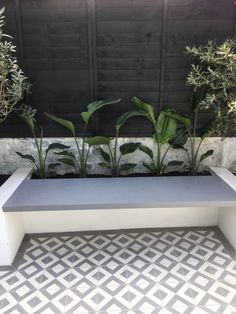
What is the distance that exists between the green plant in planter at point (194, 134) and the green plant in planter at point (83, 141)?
64cm

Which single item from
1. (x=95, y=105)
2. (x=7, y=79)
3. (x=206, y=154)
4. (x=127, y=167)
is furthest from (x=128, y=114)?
(x=7, y=79)

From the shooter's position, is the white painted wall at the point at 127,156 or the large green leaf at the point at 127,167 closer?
the large green leaf at the point at 127,167

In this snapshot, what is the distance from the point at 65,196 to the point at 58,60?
4.08 feet

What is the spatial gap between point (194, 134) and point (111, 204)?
1164 millimetres

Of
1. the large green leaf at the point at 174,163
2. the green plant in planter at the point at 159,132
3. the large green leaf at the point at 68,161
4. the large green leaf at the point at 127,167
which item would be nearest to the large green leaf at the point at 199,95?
the green plant in planter at the point at 159,132

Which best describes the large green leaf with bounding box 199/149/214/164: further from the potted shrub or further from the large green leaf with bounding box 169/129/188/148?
the potted shrub

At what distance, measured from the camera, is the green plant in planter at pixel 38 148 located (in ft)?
8.39

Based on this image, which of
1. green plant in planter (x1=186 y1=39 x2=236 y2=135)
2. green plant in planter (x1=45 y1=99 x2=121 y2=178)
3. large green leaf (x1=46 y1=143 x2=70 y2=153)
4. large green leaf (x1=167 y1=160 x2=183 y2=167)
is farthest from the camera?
large green leaf (x1=167 y1=160 x2=183 y2=167)

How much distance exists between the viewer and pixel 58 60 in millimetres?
2557

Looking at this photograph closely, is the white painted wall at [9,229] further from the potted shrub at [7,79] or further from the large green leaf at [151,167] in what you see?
the large green leaf at [151,167]

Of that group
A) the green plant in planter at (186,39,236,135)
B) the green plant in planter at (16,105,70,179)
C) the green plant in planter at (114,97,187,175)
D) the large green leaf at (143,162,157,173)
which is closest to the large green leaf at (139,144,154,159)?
the green plant in planter at (114,97,187,175)

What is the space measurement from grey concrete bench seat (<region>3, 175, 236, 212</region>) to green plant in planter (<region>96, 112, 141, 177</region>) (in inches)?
7.8

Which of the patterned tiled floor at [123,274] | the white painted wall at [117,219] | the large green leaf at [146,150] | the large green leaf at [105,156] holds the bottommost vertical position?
the patterned tiled floor at [123,274]

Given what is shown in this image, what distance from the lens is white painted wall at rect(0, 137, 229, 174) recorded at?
9.27ft
